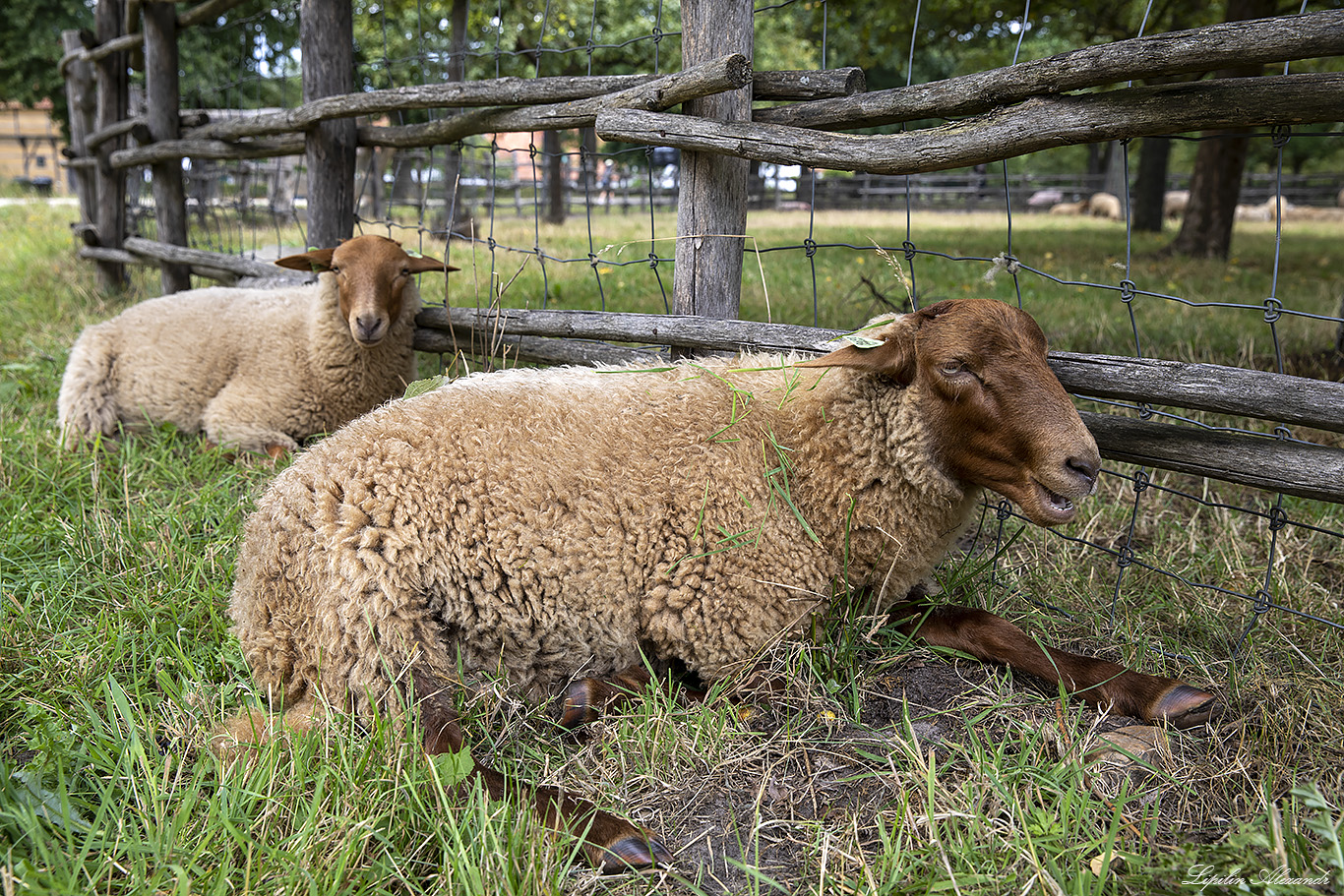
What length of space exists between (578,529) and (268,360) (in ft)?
10.7

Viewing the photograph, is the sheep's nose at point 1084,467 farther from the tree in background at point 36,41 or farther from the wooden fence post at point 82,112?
the tree in background at point 36,41

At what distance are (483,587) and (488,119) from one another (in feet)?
9.33

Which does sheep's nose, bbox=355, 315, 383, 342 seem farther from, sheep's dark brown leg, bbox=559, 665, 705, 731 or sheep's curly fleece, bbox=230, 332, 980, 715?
sheep's dark brown leg, bbox=559, 665, 705, 731

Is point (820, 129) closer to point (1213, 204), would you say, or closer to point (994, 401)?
point (994, 401)

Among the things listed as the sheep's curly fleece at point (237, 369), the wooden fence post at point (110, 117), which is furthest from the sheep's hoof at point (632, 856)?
the wooden fence post at point (110, 117)

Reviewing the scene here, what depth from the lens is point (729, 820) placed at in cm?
212

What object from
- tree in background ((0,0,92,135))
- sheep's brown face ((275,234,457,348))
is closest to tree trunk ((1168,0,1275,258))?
sheep's brown face ((275,234,457,348))

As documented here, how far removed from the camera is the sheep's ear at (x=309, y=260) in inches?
183

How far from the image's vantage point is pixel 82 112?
30.9 feet

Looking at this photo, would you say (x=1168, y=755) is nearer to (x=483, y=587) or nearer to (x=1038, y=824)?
(x=1038, y=824)

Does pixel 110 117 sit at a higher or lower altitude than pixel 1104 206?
lower

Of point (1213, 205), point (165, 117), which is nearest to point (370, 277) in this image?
point (165, 117)

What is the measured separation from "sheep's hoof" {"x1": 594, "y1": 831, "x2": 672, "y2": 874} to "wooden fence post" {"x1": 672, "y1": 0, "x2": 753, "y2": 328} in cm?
223

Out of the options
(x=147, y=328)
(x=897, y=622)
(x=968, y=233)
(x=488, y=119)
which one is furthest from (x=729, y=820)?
(x=968, y=233)
